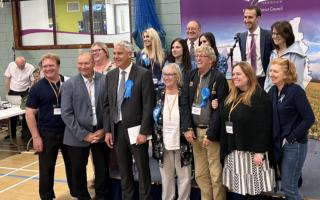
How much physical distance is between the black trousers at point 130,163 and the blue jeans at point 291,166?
1.09 metres

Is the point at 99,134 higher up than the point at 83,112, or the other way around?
the point at 83,112

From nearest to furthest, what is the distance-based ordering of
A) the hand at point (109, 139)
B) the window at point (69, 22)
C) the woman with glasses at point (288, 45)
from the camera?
the woman with glasses at point (288, 45) < the hand at point (109, 139) < the window at point (69, 22)

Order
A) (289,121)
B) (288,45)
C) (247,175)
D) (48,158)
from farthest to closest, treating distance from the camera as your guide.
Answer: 1. (48,158)
2. (288,45)
3. (247,175)
4. (289,121)

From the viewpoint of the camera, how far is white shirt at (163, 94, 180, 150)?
10.4 feet

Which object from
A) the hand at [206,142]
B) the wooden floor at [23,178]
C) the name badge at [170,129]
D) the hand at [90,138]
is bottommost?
the wooden floor at [23,178]

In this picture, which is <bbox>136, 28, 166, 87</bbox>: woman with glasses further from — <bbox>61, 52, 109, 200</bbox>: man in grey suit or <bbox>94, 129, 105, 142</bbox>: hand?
<bbox>94, 129, 105, 142</bbox>: hand

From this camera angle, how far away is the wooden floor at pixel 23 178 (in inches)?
164

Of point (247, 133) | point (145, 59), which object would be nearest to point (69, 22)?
point (145, 59)

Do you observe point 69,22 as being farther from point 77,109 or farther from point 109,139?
point 109,139

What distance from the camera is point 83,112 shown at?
346 centimetres

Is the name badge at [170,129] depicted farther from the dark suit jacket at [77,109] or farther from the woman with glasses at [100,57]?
the woman with glasses at [100,57]

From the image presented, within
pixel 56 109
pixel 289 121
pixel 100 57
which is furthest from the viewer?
pixel 100 57

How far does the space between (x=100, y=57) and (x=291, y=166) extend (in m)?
1.98

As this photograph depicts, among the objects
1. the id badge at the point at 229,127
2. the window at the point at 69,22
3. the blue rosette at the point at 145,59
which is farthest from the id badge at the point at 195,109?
the window at the point at 69,22
